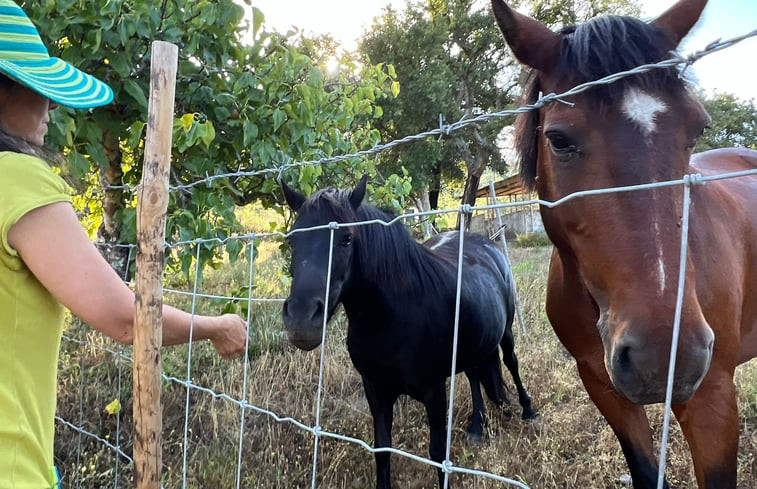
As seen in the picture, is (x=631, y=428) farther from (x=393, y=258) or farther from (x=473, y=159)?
(x=473, y=159)

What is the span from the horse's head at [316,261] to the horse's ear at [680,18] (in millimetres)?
1472

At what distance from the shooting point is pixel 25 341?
1.01 meters

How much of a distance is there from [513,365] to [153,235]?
11.9 feet

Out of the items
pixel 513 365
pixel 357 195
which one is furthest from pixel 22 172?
pixel 513 365

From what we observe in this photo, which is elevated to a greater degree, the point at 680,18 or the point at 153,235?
the point at 680,18

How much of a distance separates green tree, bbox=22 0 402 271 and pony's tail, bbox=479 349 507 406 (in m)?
2.09

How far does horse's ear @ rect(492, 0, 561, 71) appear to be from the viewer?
1.68m

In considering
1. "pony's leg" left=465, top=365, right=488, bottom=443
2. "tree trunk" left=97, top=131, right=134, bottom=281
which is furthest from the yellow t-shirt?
"pony's leg" left=465, top=365, right=488, bottom=443

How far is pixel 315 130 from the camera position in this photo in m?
3.35

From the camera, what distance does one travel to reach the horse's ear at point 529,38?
1678 mm

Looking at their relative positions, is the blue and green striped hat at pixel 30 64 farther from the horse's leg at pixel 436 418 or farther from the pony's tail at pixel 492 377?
the pony's tail at pixel 492 377

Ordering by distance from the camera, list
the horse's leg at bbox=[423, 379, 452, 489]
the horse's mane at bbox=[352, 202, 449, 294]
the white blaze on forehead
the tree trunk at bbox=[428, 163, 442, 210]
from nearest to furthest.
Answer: the white blaze on forehead, the horse's mane at bbox=[352, 202, 449, 294], the horse's leg at bbox=[423, 379, 452, 489], the tree trunk at bbox=[428, 163, 442, 210]

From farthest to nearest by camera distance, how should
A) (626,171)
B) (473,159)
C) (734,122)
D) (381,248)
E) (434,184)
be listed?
(434,184)
(734,122)
(473,159)
(381,248)
(626,171)

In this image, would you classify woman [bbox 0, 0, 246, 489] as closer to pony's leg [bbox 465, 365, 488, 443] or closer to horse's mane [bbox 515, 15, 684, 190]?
horse's mane [bbox 515, 15, 684, 190]
